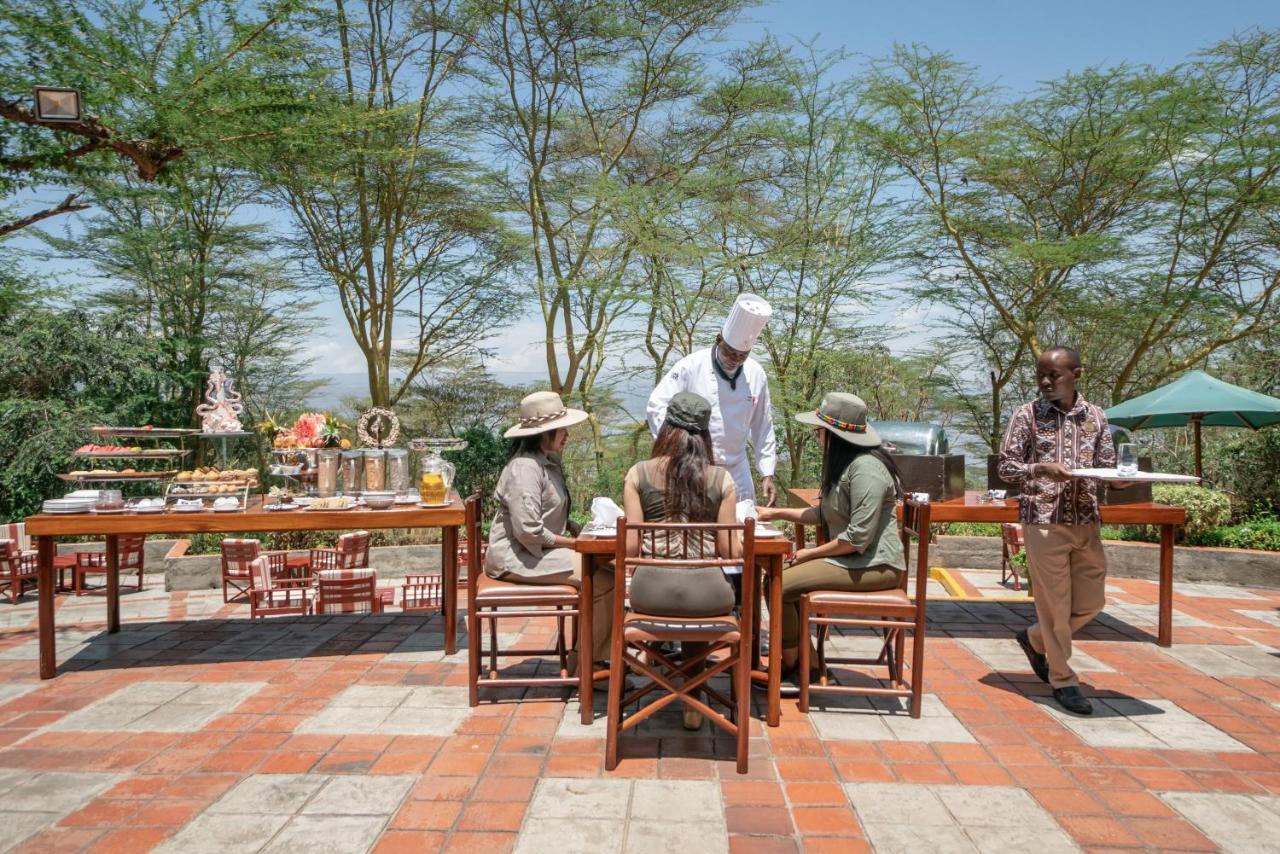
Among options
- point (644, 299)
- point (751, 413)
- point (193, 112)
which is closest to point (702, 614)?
point (751, 413)

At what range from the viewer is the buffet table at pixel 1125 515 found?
15.4 feet

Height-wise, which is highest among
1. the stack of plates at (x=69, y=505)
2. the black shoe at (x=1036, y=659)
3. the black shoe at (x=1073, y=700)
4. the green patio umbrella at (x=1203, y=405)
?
the green patio umbrella at (x=1203, y=405)

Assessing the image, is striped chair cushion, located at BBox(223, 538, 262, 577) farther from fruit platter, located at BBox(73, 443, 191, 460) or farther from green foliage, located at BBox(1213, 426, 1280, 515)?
green foliage, located at BBox(1213, 426, 1280, 515)

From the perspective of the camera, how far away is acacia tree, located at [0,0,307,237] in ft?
17.4

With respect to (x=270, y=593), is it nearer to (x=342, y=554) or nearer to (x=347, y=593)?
(x=347, y=593)

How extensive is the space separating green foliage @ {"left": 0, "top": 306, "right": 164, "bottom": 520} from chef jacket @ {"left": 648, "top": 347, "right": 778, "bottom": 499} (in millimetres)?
8496

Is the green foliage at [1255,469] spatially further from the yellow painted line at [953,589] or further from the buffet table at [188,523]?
the buffet table at [188,523]

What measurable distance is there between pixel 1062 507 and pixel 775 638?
4.60ft

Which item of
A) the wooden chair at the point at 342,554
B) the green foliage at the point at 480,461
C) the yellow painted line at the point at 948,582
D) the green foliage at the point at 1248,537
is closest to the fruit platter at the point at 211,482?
the wooden chair at the point at 342,554

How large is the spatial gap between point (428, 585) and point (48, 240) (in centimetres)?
1040

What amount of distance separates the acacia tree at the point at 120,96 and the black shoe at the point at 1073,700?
18.8ft

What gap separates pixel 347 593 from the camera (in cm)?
583

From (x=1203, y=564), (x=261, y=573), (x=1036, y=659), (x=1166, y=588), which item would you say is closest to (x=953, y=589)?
(x=1203, y=564)

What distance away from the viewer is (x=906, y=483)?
5.02m
